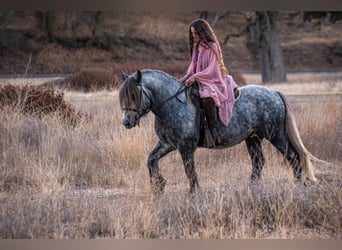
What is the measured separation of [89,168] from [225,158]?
3.98ft

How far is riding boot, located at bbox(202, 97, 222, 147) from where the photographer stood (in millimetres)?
5004

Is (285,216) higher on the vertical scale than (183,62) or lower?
lower

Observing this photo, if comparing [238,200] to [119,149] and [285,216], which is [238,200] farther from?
[119,149]

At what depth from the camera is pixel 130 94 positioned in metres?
4.84

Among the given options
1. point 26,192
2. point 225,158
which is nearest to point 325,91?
point 225,158

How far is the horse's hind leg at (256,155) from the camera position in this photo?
5.39 meters

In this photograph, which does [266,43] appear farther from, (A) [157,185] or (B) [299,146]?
(A) [157,185]

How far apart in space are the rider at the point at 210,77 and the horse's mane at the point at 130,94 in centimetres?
45

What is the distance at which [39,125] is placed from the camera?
5691mm

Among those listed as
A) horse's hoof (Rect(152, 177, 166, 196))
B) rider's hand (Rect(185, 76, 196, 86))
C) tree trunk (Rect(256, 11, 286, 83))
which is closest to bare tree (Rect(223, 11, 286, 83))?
tree trunk (Rect(256, 11, 286, 83))

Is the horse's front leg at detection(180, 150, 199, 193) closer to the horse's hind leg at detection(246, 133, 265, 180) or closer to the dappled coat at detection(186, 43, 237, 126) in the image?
the dappled coat at detection(186, 43, 237, 126)

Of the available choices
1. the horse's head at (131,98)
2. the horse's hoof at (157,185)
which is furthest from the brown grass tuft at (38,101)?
the horse's hoof at (157,185)

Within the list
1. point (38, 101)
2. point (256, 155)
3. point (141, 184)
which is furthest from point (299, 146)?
point (38, 101)

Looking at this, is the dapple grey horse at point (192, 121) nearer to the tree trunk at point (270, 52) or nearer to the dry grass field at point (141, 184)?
the dry grass field at point (141, 184)
